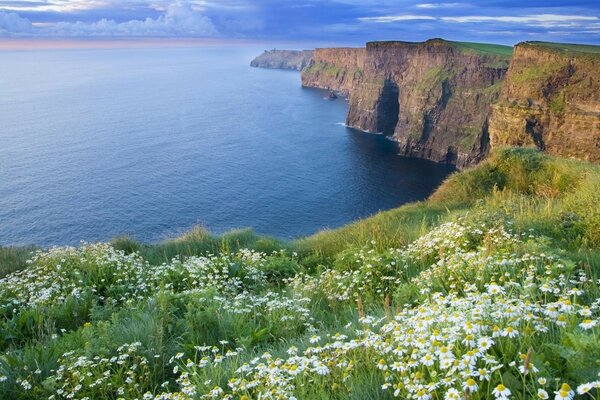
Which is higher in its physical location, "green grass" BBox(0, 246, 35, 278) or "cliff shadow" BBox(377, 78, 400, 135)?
"green grass" BBox(0, 246, 35, 278)

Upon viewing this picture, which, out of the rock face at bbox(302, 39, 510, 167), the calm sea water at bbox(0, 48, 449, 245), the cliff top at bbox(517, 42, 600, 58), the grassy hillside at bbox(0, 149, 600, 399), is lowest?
the calm sea water at bbox(0, 48, 449, 245)

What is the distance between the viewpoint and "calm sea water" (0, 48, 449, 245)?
53188mm

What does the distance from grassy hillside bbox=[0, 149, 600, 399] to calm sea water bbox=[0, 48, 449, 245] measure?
37.6 metres

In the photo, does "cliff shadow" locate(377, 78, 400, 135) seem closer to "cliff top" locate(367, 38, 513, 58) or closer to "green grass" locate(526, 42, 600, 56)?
"cliff top" locate(367, 38, 513, 58)

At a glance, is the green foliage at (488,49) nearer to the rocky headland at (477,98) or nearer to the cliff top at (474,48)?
the cliff top at (474,48)

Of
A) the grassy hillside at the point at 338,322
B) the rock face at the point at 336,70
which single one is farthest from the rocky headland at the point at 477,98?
the grassy hillside at the point at 338,322

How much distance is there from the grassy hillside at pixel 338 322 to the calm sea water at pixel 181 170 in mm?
37603

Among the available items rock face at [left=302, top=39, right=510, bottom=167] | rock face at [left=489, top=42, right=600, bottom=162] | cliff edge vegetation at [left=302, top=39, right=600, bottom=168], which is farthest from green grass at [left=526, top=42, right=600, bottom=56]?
rock face at [left=302, top=39, right=510, bottom=167]

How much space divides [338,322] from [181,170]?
6732 cm

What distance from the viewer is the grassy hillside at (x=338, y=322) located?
372cm

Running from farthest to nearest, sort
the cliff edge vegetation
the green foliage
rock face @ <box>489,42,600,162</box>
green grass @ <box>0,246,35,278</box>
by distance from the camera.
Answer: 1. the green foliage
2. the cliff edge vegetation
3. rock face @ <box>489,42,600,162</box>
4. green grass @ <box>0,246,35,278</box>

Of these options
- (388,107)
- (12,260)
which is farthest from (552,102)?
(12,260)

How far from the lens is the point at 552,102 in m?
63.7

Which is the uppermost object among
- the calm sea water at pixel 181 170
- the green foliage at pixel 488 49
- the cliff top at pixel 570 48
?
the cliff top at pixel 570 48
